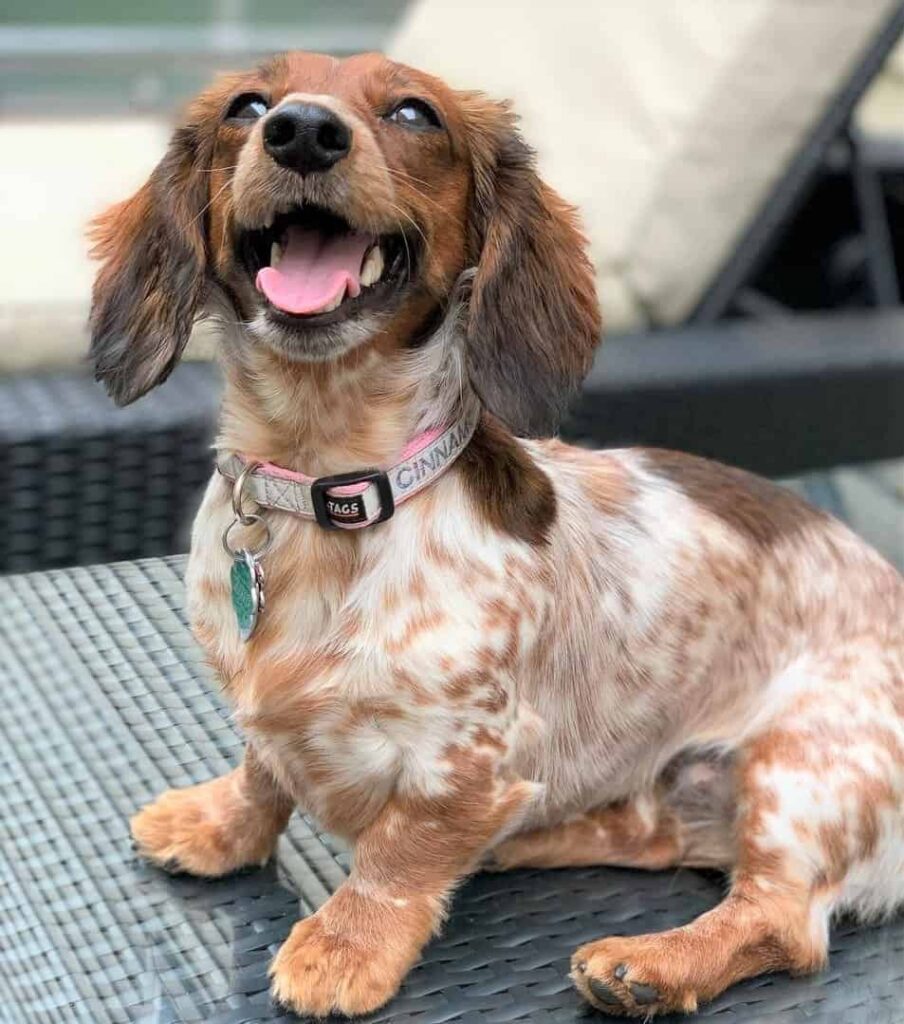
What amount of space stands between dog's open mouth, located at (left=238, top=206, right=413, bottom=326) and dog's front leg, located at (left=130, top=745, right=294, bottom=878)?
23.6 inches

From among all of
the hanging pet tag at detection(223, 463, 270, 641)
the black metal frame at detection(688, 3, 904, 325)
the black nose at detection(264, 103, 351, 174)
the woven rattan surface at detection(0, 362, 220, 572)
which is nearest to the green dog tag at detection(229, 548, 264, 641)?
the hanging pet tag at detection(223, 463, 270, 641)

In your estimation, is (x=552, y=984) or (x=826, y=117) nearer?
(x=552, y=984)

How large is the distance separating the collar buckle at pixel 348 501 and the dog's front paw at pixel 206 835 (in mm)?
446

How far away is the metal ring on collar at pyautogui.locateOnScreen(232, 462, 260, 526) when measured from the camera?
5.89 ft

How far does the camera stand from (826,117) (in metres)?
3.19

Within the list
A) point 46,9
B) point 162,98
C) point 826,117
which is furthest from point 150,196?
point 46,9

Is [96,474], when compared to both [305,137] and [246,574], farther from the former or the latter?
[305,137]

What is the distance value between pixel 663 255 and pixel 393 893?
5.75 feet

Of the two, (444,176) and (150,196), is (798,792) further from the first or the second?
(150,196)

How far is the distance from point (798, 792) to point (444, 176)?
85cm

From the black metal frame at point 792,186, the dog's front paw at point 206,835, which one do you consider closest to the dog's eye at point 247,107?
the dog's front paw at point 206,835

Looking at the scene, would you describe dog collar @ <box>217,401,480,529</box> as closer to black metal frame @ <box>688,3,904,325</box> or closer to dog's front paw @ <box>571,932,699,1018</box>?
dog's front paw @ <box>571,932,699,1018</box>

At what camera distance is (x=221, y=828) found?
1970mm

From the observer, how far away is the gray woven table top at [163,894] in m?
1.78
